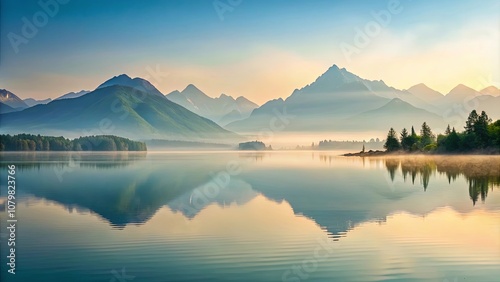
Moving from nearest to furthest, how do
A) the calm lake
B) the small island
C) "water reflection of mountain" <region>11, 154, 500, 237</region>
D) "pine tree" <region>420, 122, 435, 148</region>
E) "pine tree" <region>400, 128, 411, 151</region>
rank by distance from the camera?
the calm lake < "water reflection of mountain" <region>11, 154, 500, 237</region> < the small island < "pine tree" <region>420, 122, 435, 148</region> < "pine tree" <region>400, 128, 411, 151</region>

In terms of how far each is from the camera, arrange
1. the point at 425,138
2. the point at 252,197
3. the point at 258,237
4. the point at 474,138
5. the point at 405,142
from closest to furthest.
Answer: the point at 258,237
the point at 252,197
the point at 474,138
the point at 425,138
the point at 405,142

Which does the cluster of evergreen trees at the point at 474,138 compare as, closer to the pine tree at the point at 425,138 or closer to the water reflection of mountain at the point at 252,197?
the pine tree at the point at 425,138

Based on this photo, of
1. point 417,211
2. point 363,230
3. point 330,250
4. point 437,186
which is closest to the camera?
point 330,250

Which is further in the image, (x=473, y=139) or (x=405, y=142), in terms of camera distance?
(x=405, y=142)

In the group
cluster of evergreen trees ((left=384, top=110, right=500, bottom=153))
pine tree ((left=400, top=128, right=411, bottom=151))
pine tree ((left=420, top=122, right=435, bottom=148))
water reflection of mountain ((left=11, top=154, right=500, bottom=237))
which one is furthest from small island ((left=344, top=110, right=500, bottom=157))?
water reflection of mountain ((left=11, top=154, right=500, bottom=237))

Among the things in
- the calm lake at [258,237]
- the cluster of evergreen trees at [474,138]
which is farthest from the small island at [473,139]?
the calm lake at [258,237]

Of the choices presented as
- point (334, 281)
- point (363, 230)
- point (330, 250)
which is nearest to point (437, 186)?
point (363, 230)

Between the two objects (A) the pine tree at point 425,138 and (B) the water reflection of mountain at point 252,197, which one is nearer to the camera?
(B) the water reflection of mountain at point 252,197

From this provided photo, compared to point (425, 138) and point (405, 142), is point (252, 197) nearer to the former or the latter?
point (425, 138)

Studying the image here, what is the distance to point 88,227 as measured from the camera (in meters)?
26.9

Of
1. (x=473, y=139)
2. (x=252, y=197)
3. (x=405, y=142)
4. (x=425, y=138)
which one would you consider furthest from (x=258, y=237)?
(x=405, y=142)

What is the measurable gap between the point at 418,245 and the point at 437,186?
3194cm

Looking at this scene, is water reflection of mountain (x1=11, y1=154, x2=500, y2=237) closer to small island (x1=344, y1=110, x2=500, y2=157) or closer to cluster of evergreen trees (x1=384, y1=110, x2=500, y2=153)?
small island (x1=344, y1=110, x2=500, y2=157)

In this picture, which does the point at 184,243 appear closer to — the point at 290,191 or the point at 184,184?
the point at 290,191
